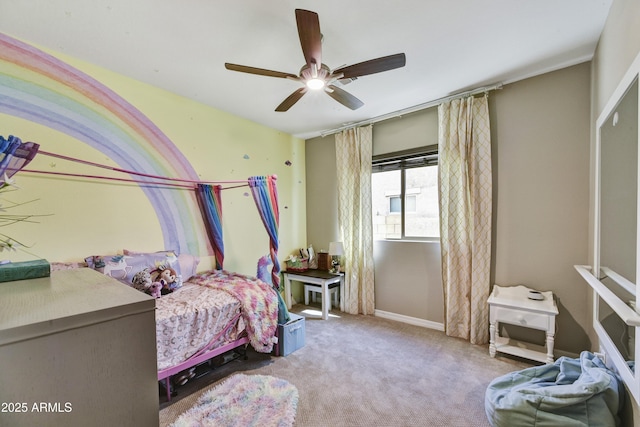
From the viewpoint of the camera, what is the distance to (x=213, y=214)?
302 centimetres

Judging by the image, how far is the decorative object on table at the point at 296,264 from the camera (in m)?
3.87

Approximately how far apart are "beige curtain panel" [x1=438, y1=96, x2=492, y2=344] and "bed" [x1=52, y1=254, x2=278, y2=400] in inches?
77.6

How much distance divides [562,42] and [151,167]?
373 centimetres

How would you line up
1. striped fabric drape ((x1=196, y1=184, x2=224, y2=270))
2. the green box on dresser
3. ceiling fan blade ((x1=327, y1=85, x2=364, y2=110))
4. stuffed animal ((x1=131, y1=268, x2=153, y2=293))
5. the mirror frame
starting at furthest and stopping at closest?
1. striped fabric drape ((x1=196, y1=184, x2=224, y2=270))
2. stuffed animal ((x1=131, y1=268, x2=153, y2=293))
3. ceiling fan blade ((x1=327, y1=85, x2=364, y2=110))
4. the mirror frame
5. the green box on dresser

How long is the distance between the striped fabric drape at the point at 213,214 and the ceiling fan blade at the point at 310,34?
1.89m

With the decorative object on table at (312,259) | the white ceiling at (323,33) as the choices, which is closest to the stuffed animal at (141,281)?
the white ceiling at (323,33)

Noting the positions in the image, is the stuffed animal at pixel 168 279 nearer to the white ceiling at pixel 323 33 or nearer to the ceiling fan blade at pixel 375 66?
the white ceiling at pixel 323 33

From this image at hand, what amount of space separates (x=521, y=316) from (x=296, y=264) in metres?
2.64

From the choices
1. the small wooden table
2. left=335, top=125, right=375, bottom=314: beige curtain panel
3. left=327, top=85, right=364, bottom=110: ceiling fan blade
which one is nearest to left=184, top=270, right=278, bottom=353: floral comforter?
the small wooden table

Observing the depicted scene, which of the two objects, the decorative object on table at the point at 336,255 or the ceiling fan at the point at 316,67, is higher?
the ceiling fan at the point at 316,67

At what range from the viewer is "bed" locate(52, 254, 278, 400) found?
191 cm

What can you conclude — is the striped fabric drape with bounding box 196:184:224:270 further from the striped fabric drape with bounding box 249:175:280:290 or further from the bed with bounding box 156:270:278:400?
the striped fabric drape with bounding box 249:175:280:290

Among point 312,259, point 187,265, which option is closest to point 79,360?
point 187,265

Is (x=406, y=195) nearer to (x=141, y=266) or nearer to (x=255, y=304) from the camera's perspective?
(x=255, y=304)
